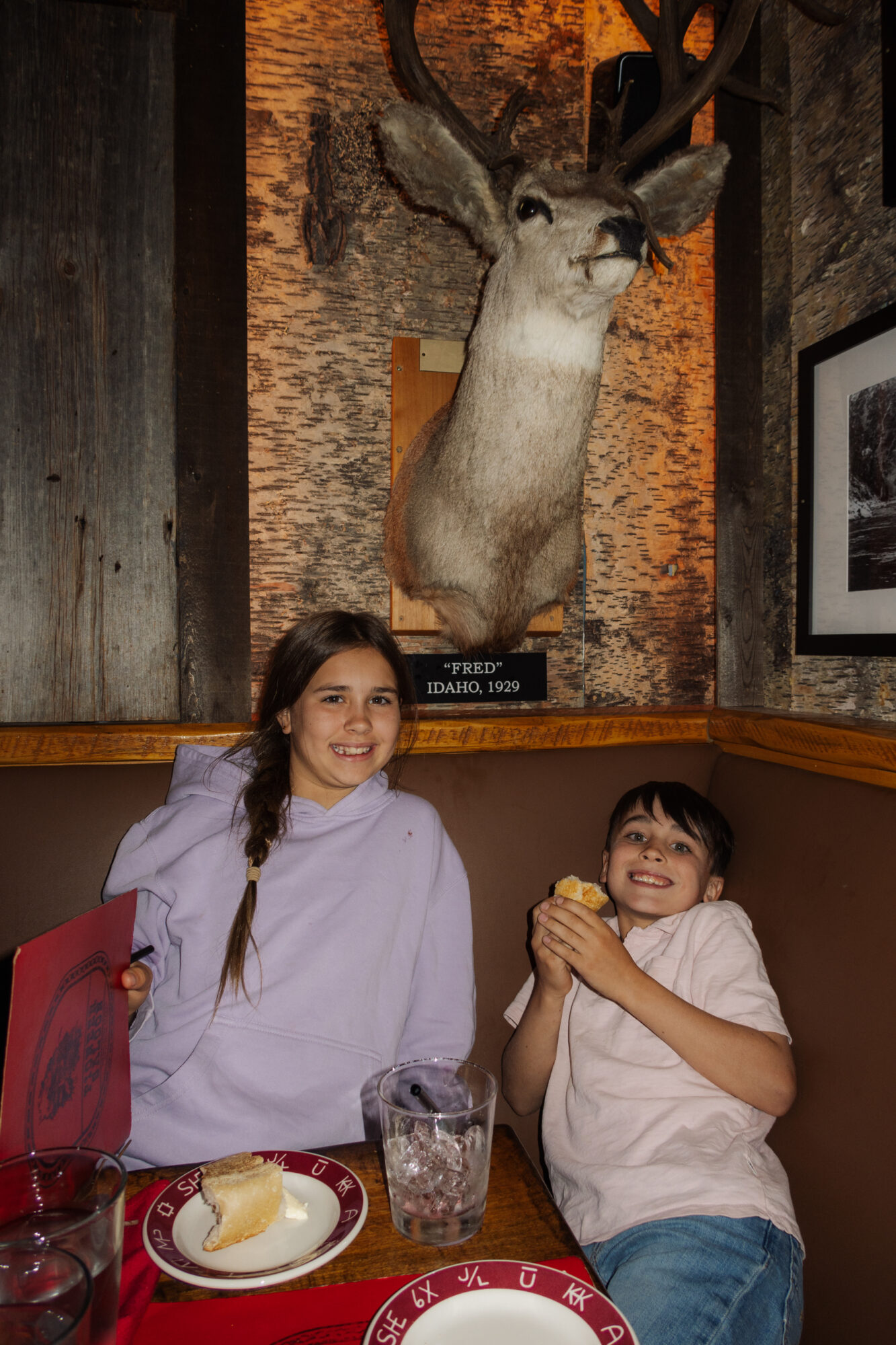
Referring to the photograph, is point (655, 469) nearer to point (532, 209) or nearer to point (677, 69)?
point (532, 209)

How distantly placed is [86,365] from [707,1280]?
258 cm

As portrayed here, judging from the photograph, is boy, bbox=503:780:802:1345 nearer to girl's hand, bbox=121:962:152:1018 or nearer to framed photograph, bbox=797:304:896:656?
girl's hand, bbox=121:962:152:1018

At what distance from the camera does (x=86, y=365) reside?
2287 mm

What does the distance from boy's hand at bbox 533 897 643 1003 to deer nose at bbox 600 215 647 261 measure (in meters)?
1.54

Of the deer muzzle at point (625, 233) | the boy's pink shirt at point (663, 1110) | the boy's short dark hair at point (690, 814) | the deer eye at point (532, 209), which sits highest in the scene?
the deer eye at point (532, 209)

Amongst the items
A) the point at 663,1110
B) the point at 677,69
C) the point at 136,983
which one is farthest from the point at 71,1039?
the point at 677,69

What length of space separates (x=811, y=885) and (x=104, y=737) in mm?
1748

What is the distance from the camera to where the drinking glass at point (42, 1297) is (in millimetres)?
675

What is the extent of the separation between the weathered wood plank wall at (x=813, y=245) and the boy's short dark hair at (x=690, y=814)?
2.01 ft

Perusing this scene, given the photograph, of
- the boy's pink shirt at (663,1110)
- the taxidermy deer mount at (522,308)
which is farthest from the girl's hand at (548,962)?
the taxidermy deer mount at (522,308)

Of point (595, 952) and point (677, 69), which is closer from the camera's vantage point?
point (595, 952)

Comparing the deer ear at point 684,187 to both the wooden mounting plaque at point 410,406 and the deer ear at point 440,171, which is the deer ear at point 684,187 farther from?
the wooden mounting plaque at point 410,406

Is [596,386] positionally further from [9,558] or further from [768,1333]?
[768,1333]

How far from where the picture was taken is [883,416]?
6.81 ft
